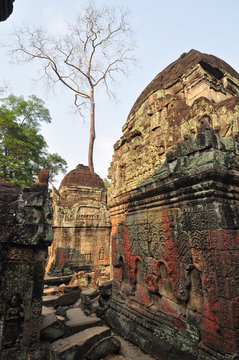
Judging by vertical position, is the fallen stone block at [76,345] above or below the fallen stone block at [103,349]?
above

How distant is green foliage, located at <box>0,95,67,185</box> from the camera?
1468 cm

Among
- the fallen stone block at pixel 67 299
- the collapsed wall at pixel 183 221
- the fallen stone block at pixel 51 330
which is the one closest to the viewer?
the collapsed wall at pixel 183 221

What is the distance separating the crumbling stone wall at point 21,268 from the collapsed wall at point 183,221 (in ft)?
6.40

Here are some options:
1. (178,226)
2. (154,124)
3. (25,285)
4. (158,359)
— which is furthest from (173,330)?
(154,124)

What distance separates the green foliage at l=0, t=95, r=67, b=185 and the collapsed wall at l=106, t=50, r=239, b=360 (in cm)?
1241

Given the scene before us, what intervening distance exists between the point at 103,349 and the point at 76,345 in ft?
1.64

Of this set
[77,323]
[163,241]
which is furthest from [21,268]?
[163,241]

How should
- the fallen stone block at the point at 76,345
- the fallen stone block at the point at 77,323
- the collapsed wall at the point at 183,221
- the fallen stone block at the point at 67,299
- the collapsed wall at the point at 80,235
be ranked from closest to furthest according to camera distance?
the collapsed wall at the point at 183,221 → the fallen stone block at the point at 76,345 → the fallen stone block at the point at 77,323 → the fallen stone block at the point at 67,299 → the collapsed wall at the point at 80,235

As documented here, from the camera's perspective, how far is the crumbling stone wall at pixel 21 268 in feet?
7.16

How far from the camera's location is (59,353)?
8.83 feet

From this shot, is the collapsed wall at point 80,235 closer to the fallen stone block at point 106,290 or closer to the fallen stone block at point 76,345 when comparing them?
the fallen stone block at point 106,290

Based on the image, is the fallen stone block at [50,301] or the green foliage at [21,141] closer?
the fallen stone block at [50,301]

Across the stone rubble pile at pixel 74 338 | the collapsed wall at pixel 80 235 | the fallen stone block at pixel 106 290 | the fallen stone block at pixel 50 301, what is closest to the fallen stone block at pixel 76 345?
the stone rubble pile at pixel 74 338

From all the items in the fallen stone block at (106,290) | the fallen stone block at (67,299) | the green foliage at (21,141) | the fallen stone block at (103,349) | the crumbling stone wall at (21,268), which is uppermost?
the green foliage at (21,141)
